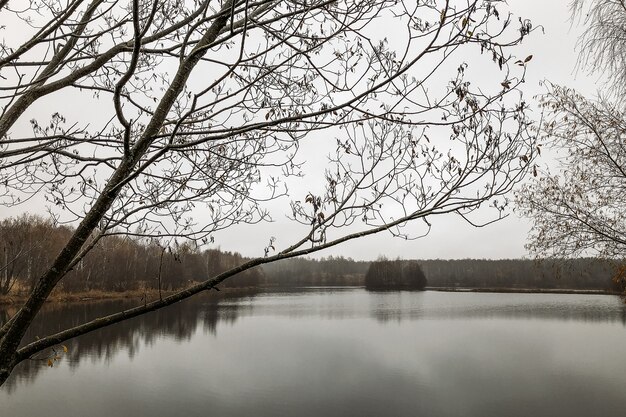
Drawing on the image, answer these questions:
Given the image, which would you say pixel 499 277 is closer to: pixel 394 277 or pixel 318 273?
pixel 394 277

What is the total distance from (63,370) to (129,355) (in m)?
2.86

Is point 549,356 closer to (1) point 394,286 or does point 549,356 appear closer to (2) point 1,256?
(2) point 1,256

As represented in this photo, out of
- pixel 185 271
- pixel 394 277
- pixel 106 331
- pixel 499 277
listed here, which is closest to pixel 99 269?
pixel 185 271

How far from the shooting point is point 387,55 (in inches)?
101

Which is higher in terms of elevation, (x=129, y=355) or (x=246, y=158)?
(x=246, y=158)

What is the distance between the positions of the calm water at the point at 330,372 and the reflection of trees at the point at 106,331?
12 cm

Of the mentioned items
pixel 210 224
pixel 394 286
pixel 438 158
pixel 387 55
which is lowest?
pixel 394 286

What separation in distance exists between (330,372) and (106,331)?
1498 cm

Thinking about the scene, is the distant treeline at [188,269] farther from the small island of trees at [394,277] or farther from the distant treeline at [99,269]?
the small island of trees at [394,277]

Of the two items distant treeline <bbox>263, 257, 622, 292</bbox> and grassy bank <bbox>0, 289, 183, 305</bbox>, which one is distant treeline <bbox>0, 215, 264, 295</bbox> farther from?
distant treeline <bbox>263, 257, 622, 292</bbox>

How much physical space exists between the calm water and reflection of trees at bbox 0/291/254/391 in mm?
119

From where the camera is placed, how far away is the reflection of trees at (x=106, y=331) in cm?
1640

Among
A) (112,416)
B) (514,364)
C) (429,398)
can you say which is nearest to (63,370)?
(112,416)

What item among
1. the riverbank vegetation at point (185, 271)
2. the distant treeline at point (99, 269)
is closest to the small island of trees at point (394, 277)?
the riverbank vegetation at point (185, 271)
